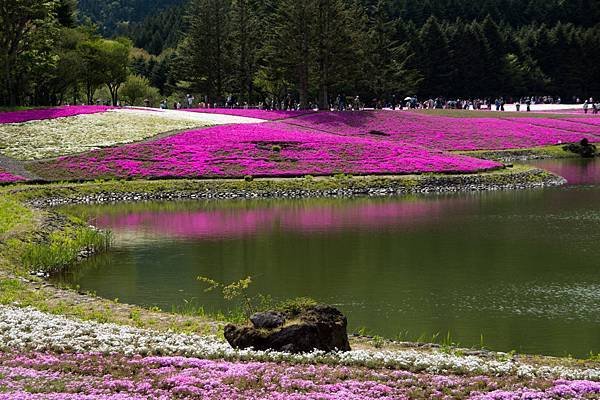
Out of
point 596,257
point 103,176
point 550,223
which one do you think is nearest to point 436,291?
point 596,257

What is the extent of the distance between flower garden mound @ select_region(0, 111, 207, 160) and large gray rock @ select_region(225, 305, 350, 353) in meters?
48.6

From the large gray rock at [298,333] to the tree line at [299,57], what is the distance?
73.8 metres

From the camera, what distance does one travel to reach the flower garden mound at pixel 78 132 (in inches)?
2469

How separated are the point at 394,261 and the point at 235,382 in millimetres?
17243

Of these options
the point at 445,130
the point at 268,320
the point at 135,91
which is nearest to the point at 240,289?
the point at 268,320

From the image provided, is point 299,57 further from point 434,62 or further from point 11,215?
point 434,62

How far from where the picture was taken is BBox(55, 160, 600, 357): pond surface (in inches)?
840

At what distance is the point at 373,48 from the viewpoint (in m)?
116

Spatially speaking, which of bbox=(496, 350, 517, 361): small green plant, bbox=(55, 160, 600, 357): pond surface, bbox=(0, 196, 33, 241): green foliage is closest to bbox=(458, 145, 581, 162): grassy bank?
bbox=(55, 160, 600, 357): pond surface

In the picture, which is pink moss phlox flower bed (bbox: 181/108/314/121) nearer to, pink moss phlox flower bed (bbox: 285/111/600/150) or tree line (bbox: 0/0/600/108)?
pink moss phlox flower bed (bbox: 285/111/600/150)

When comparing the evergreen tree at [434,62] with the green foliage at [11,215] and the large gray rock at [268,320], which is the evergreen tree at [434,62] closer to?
the green foliage at [11,215]

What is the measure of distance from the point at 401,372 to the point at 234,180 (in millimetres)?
41552

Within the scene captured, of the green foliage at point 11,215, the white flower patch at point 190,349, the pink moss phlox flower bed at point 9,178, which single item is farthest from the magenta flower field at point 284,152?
the white flower patch at point 190,349

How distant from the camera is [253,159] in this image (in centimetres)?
6022
